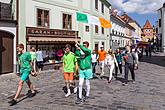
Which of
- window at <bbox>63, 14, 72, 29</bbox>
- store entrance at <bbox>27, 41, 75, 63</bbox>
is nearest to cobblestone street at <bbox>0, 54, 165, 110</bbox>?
store entrance at <bbox>27, 41, 75, 63</bbox>

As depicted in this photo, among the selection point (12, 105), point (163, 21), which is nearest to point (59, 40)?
point (12, 105)

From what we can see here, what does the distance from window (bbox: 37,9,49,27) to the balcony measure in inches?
127

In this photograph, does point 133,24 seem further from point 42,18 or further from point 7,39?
point 7,39

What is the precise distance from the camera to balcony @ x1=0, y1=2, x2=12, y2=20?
55.7ft

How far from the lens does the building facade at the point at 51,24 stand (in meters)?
19.0

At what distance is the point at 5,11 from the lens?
1723 cm

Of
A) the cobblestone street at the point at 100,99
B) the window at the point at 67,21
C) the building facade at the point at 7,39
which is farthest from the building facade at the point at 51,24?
the cobblestone street at the point at 100,99

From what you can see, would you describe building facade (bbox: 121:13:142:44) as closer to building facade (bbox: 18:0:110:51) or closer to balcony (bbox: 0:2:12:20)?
building facade (bbox: 18:0:110:51)

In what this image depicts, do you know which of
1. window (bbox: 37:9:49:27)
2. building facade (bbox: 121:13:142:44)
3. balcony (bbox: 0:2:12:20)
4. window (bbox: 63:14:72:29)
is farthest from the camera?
building facade (bbox: 121:13:142:44)

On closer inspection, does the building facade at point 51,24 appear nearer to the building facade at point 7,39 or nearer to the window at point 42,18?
the window at point 42,18

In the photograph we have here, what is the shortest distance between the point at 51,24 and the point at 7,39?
5083 millimetres

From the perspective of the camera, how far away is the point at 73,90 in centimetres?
1065

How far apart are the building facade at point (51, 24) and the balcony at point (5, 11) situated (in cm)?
106

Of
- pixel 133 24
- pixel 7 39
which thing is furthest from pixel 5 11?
pixel 133 24
